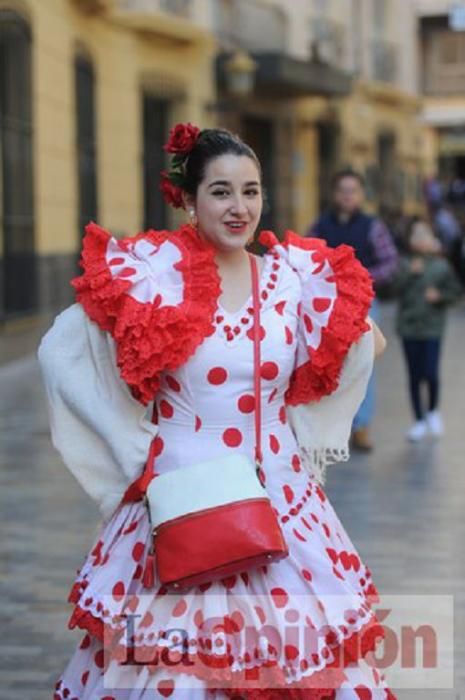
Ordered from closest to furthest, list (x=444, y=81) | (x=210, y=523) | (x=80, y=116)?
(x=210, y=523), (x=80, y=116), (x=444, y=81)

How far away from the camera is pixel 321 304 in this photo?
12.1 ft

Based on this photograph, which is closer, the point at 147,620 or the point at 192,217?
the point at 147,620

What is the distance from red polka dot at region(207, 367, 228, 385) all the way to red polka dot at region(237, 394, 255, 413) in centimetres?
7

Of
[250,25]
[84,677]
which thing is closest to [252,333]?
[84,677]

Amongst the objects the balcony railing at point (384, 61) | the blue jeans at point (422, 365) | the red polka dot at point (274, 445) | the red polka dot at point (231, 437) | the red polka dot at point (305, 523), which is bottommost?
the blue jeans at point (422, 365)

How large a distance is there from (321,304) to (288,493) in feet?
1.69

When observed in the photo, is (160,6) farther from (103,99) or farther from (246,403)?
(246,403)

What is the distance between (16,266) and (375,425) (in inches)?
298

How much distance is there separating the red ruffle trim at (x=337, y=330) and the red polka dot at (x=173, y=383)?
34cm

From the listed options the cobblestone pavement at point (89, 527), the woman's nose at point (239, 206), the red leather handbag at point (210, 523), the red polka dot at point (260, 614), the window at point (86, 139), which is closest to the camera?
the red leather handbag at point (210, 523)

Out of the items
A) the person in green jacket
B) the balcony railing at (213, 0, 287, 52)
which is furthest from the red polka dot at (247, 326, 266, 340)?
the balcony railing at (213, 0, 287, 52)

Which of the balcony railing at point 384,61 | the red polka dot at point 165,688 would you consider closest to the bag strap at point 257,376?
the red polka dot at point 165,688

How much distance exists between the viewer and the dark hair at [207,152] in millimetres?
3582

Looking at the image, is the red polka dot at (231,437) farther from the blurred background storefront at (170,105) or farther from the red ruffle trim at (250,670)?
the blurred background storefront at (170,105)
